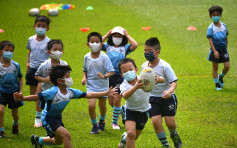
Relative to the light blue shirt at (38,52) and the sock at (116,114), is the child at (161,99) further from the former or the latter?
the light blue shirt at (38,52)

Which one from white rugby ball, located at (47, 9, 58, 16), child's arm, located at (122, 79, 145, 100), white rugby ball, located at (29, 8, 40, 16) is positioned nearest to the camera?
child's arm, located at (122, 79, 145, 100)

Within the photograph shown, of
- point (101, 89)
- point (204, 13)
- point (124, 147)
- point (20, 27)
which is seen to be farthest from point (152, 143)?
point (204, 13)

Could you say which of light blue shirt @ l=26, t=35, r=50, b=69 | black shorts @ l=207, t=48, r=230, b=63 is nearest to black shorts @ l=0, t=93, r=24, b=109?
light blue shirt @ l=26, t=35, r=50, b=69

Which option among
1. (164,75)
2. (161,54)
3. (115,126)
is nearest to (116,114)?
(115,126)

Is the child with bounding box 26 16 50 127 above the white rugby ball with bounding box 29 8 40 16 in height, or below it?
below

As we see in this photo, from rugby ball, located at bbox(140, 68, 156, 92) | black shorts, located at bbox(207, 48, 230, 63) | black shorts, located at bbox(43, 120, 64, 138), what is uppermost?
black shorts, located at bbox(207, 48, 230, 63)

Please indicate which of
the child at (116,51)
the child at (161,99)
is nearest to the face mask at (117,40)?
the child at (116,51)

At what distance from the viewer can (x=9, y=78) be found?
24.8 ft

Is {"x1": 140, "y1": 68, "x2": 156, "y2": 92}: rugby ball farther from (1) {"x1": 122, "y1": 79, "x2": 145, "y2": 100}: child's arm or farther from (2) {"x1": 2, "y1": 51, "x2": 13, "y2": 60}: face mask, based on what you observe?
(2) {"x1": 2, "y1": 51, "x2": 13, "y2": 60}: face mask

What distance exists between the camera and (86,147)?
23.3 ft

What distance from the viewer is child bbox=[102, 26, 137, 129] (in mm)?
8289

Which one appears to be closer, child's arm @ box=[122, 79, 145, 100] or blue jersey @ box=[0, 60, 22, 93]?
child's arm @ box=[122, 79, 145, 100]

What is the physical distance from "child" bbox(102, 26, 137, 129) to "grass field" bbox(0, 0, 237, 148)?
16.6 inches

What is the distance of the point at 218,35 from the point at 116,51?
393cm
